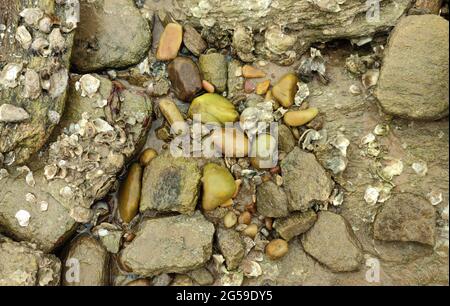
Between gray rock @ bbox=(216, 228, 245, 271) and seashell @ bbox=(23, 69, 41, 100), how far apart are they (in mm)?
1850

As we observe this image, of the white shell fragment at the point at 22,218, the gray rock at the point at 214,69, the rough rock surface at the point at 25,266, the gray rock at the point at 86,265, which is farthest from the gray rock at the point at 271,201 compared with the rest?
the white shell fragment at the point at 22,218

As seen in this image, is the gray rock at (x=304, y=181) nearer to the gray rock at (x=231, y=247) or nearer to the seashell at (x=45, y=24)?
the gray rock at (x=231, y=247)

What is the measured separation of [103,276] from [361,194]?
7.39 feet

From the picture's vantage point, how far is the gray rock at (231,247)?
385 cm

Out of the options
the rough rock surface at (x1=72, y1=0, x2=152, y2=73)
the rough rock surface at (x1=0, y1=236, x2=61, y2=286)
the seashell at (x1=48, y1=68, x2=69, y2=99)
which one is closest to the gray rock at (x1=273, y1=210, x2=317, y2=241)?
the rough rock surface at (x1=0, y1=236, x2=61, y2=286)

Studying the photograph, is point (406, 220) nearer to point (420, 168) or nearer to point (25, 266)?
point (420, 168)

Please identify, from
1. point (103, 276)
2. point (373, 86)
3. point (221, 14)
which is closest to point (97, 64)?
point (221, 14)

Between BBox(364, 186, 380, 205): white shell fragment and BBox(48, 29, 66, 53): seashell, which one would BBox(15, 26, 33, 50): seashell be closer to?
BBox(48, 29, 66, 53): seashell

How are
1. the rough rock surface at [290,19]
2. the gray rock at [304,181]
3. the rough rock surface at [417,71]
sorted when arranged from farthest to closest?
the rough rock surface at [290,19] → the gray rock at [304,181] → the rough rock surface at [417,71]

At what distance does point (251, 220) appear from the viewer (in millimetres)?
4039

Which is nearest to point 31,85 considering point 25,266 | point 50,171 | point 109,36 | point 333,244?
point 50,171

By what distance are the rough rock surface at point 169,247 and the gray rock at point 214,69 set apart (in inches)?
49.8

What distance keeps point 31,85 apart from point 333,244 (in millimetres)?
2695

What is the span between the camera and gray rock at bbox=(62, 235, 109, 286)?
3826 millimetres
